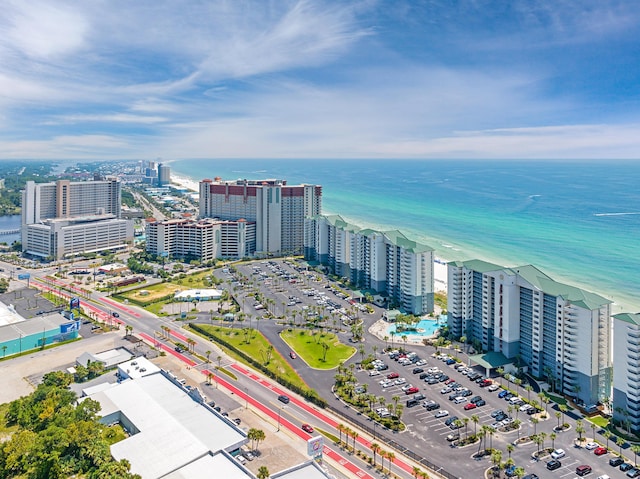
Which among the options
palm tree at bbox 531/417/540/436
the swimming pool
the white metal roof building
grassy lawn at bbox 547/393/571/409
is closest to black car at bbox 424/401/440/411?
palm tree at bbox 531/417/540/436

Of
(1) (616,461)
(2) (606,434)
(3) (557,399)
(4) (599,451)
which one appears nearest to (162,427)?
(4) (599,451)

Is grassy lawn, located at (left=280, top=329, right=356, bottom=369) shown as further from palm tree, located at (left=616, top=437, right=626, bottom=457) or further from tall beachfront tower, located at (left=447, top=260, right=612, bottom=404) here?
palm tree, located at (left=616, top=437, right=626, bottom=457)

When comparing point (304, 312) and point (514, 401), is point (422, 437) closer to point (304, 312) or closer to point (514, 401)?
point (514, 401)

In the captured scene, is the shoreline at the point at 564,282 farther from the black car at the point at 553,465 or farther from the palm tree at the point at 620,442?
the black car at the point at 553,465

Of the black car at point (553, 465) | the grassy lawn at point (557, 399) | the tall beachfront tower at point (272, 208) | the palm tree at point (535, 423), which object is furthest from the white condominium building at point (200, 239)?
the black car at point (553, 465)

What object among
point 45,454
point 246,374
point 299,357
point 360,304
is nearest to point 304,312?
point 360,304
